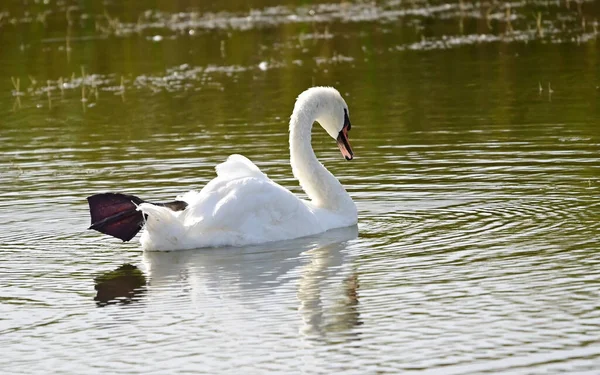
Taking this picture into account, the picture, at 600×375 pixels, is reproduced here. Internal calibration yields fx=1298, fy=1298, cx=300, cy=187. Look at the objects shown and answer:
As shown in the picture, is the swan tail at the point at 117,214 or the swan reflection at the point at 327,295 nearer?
the swan reflection at the point at 327,295

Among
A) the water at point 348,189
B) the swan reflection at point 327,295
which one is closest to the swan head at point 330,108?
the water at point 348,189

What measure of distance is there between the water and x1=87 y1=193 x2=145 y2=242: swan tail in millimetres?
263

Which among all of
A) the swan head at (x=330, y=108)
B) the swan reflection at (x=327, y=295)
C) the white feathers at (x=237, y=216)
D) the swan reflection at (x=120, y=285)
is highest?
the swan head at (x=330, y=108)

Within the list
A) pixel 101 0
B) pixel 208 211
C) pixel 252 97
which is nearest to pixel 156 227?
pixel 208 211

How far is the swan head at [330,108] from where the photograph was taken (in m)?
11.7

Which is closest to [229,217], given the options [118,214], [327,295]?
[118,214]

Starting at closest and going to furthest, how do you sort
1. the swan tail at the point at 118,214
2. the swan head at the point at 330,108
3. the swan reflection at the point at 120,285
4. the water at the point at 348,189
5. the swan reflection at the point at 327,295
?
the water at the point at 348,189
the swan reflection at the point at 327,295
the swan reflection at the point at 120,285
the swan tail at the point at 118,214
the swan head at the point at 330,108

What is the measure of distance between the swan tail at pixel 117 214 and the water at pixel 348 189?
0.26 metres

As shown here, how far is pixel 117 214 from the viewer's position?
33.5 feet

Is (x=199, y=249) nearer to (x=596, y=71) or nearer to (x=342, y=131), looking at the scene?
(x=342, y=131)

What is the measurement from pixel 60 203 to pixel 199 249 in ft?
7.77

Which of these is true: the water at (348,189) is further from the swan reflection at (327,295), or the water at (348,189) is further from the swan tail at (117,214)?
the swan tail at (117,214)

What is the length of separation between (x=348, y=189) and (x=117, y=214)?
3.08 metres

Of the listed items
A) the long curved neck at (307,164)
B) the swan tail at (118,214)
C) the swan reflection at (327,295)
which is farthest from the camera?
the long curved neck at (307,164)
